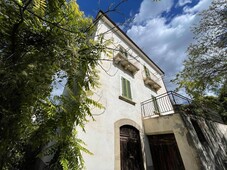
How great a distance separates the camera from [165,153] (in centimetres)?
678

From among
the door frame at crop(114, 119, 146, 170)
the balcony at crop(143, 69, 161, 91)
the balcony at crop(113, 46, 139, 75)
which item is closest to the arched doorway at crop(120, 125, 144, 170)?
the door frame at crop(114, 119, 146, 170)

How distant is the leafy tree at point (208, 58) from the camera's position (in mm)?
6827

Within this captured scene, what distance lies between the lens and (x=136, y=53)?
11.6 m

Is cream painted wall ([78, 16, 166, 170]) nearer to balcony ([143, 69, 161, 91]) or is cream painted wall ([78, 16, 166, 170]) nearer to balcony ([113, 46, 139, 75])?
balcony ([113, 46, 139, 75])

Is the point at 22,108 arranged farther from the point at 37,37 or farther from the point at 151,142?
the point at 151,142

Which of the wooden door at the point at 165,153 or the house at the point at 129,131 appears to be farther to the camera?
the wooden door at the point at 165,153

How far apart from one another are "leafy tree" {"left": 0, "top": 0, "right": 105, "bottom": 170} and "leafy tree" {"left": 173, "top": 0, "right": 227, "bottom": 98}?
7.38m

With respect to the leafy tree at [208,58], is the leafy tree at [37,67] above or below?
below

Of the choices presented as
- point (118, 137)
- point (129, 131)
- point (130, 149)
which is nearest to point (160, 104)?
point (129, 131)

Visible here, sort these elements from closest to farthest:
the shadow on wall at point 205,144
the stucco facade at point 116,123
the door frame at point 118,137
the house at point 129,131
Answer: the stucco facade at point 116,123, the house at point 129,131, the door frame at point 118,137, the shadow on wall at point 205,144

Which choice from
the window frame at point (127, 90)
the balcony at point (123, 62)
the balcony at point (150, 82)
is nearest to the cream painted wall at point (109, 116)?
the window frame at point (127, 90)

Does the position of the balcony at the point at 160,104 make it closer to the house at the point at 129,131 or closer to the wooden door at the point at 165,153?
the house at the point at 129,131

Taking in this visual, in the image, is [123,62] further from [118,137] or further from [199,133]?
[199,133]

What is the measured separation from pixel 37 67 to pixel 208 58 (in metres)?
9.08
